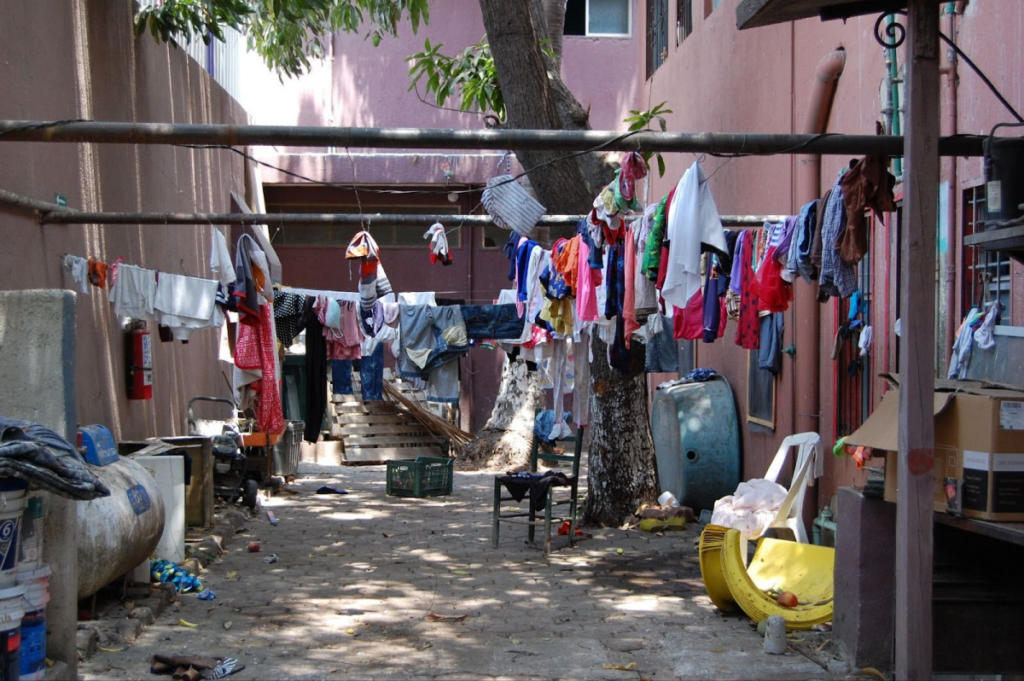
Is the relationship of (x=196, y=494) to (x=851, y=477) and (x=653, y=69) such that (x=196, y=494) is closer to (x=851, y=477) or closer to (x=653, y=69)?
(x=851, y=477)

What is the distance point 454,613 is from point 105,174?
5.73 meters

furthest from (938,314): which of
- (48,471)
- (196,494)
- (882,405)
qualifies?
(196,494)

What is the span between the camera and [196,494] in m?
10.4

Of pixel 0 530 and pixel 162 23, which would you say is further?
pixel 162 23

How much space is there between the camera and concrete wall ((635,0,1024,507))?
247 inches

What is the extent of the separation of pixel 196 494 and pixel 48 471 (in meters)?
5.79

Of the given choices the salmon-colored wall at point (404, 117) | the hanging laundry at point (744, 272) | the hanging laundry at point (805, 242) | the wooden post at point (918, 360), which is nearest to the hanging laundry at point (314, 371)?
the salmon-colored wall at point (404, 117)

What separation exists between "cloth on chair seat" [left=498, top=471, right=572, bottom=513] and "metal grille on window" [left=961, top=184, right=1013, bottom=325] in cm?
459

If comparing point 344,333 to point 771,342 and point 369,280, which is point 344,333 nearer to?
point 369,280

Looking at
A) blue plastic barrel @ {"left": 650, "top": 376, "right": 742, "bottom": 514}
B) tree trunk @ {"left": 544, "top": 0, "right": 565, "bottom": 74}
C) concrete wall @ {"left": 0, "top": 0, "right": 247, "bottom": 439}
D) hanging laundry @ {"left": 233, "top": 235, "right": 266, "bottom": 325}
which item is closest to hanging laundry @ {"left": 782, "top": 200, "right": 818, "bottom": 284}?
concrete wall @ {"left": 0, "top": 0, "right": 247, "bottom": 439}

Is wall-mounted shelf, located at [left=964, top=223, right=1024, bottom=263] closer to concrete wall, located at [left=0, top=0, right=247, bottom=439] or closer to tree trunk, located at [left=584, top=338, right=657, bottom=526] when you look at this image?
concrete wall, located at [left=0, top=0, right=247, bottom=439]

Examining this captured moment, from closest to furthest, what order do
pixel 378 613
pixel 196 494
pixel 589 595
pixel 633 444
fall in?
pixel 378 613 < pixel 589 595 < pixel 196 494 < pixel 633 444

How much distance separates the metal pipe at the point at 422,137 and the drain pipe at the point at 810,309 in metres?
3.55

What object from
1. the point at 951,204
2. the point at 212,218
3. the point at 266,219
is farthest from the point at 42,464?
the point at 951,204
